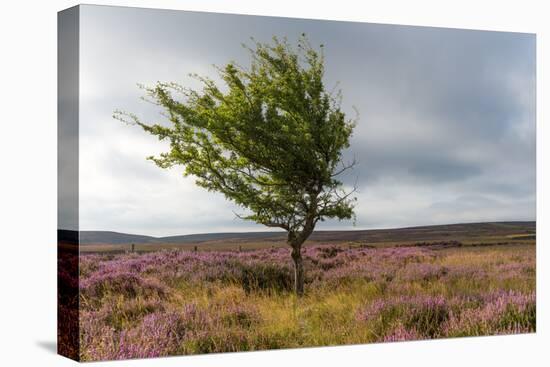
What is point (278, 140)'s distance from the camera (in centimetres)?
1116

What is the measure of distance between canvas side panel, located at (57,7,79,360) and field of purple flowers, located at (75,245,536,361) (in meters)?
0.25

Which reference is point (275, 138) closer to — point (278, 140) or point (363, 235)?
point (278, 140)

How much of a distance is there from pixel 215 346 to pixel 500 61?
613cm

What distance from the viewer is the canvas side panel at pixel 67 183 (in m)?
9.59

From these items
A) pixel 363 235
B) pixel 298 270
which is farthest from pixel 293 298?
pixel 363 235

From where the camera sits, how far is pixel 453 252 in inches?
475

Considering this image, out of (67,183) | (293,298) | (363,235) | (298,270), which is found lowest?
(293,298)

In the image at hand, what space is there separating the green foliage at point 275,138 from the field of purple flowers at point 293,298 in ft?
2.18

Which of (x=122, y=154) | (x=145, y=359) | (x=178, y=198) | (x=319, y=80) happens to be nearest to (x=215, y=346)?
(x=145, y=359)

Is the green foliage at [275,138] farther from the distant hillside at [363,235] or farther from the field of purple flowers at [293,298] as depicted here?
the field of purple flowers at [293,298]

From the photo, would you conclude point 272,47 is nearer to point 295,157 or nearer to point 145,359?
point 295,157

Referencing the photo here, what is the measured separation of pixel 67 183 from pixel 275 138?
294 cm

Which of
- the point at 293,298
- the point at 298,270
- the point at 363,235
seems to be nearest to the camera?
the point at 293,298

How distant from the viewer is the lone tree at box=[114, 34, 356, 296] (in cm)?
1077
